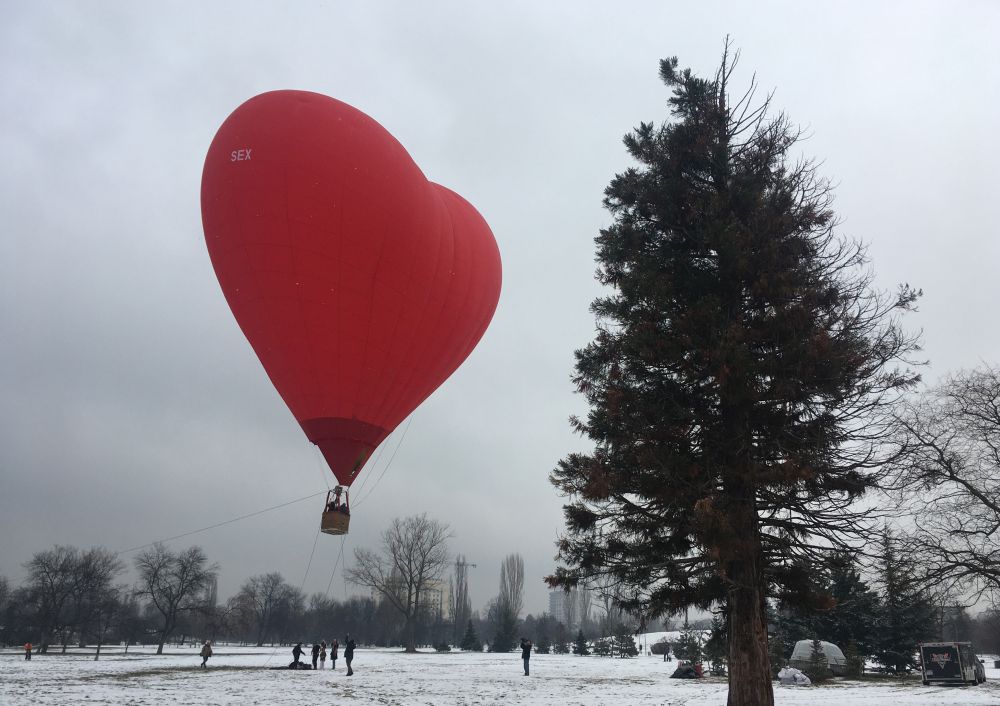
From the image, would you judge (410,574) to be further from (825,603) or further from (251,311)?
(825,603)

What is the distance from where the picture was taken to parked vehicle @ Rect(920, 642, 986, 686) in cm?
2178

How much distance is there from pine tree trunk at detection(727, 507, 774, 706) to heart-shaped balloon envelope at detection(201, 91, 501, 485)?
306 inches

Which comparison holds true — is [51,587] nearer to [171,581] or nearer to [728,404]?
[171,581]

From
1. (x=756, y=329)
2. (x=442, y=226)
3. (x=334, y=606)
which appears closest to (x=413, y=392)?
(x=442, y=226)

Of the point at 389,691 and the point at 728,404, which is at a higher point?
the point at 728,404

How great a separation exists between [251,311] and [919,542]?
1463cm

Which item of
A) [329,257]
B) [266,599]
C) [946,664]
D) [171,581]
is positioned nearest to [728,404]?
[329,257]

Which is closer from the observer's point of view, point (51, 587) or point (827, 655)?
point (827, 655)

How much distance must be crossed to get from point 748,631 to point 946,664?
18.4m

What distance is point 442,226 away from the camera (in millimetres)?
14312

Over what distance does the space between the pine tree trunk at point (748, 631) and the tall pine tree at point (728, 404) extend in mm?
25

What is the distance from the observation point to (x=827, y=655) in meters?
29.0

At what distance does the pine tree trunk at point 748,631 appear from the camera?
917 centimetres

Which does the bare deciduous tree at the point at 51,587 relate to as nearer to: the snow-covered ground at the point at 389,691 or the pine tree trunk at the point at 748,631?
the snow-covered ground at the point at 389,691
